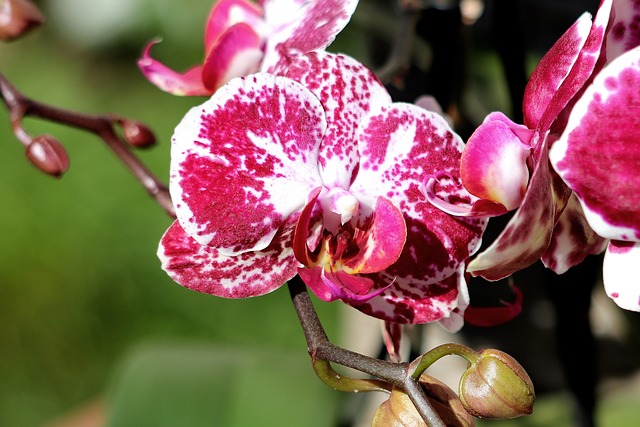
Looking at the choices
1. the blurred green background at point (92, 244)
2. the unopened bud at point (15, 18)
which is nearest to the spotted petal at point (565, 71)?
the unopened bud at point (15, 18)

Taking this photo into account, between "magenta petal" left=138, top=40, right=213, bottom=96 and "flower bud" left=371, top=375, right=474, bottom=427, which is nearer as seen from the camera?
"flower bud" left=371, top=375, right=474, bottom=427

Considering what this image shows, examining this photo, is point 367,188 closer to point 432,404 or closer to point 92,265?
point 432,404

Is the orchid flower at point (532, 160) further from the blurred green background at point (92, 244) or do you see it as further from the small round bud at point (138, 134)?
the blurred green background at point (92, 244)

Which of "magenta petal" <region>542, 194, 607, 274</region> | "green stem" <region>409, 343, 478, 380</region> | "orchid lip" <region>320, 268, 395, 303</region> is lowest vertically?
"magenta petal" <region>542, 194, 607, 274</region>

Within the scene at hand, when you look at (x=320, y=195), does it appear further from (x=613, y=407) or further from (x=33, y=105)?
(x=613, y=407)

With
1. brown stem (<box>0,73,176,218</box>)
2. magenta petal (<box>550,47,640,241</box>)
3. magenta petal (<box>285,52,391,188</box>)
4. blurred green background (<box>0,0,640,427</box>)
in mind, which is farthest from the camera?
blurred green background (<box>0,0,640,427</box>)

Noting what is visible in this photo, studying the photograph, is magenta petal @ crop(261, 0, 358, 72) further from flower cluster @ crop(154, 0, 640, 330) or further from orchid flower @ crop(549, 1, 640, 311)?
orchid flower @ crop(549, 1, 640, 311)

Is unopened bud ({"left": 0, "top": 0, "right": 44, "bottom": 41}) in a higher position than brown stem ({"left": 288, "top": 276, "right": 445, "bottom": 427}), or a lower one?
higher

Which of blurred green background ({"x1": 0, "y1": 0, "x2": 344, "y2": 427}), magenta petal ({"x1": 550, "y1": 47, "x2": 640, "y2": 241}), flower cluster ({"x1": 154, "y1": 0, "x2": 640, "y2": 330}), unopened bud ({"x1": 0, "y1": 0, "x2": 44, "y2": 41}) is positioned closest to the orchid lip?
flower cluster ({"x1": 154, "y1": 0, "x2": 640, "y2": 330})
